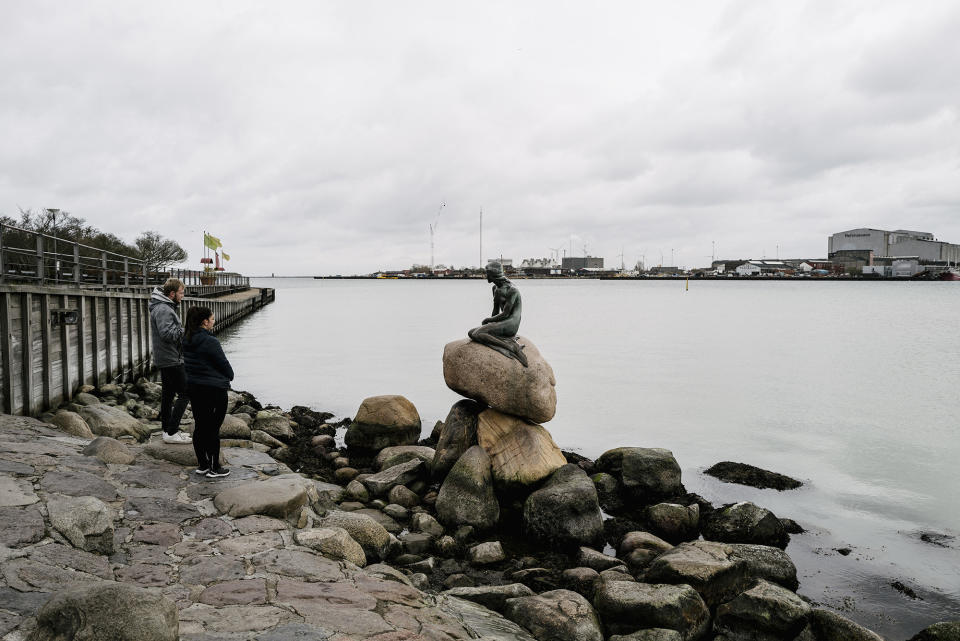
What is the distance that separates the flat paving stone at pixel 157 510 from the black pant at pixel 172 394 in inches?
97.1

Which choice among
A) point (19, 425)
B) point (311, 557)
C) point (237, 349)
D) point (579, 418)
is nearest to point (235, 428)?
point (19, 425)

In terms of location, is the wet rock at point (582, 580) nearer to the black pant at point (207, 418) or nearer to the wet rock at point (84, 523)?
the black pant at point (207, 418)

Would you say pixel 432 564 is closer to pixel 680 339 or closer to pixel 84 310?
pixel 84 310

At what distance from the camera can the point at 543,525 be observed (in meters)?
9.77

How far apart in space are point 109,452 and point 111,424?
3375 mm

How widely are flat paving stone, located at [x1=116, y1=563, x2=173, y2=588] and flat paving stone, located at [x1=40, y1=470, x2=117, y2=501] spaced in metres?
1.72

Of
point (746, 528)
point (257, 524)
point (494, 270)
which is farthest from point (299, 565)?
point (746, 528)

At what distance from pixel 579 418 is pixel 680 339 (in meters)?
28.4

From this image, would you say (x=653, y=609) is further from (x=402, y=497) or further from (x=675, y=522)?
(x=402, y=497)

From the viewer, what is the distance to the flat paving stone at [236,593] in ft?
17.5

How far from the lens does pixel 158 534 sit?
6523 millimetres

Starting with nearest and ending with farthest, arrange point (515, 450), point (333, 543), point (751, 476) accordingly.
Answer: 1. point (333, 543)
2. point (515, 450)
3. point (751, 476)

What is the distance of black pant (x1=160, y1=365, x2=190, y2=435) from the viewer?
961cm

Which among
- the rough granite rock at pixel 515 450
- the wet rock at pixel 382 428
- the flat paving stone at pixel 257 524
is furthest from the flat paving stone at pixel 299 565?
the wet rock at pixel 382 428
